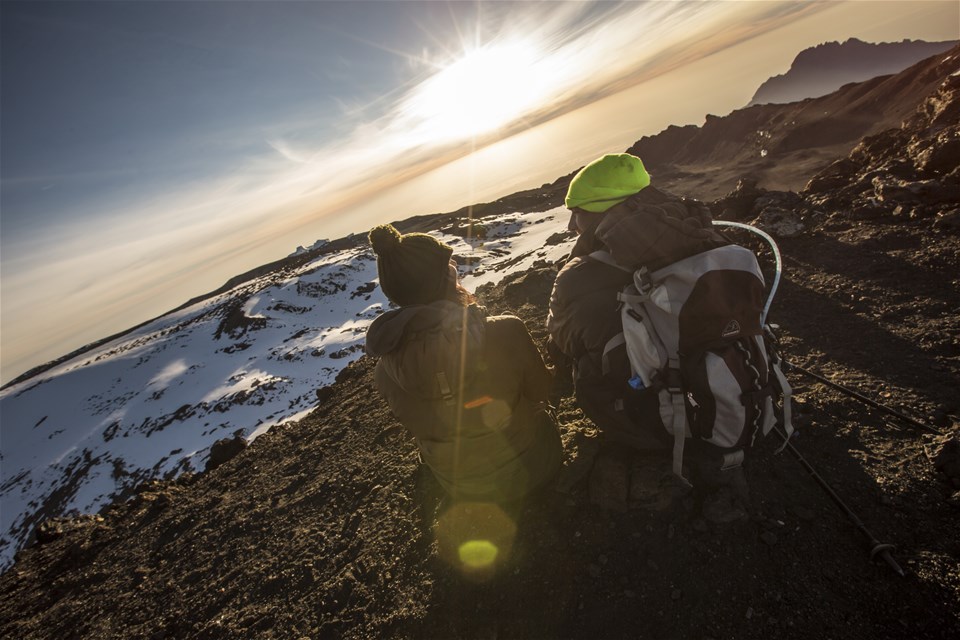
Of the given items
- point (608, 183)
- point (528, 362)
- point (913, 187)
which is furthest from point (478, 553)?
point (913, 187)

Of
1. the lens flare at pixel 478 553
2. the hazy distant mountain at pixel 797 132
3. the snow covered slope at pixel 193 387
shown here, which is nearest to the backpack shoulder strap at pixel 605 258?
the lens flare at pixel 478 553

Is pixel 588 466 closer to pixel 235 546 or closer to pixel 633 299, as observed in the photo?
Result: pixel 633 299

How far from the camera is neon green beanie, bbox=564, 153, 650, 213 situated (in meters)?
3.35

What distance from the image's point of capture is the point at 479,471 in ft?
11.0

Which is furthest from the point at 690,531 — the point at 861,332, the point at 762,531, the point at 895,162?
the point at 895,162

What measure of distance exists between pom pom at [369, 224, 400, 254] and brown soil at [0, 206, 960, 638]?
2659 millimetres

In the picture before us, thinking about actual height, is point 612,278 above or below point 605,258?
below

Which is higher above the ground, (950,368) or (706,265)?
(706,265)

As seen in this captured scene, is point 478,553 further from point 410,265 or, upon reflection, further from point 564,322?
point 410,265

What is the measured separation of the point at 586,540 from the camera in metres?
3.30

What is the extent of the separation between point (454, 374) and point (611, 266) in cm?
166

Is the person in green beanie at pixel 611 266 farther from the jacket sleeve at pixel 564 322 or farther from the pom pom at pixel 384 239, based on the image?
the pom pom at pixel 384 239

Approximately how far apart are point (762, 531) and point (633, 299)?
1.97m

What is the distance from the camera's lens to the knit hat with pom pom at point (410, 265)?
2.78m
